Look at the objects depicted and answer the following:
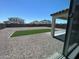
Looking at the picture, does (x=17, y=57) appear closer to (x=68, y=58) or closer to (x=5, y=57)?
(x=5, y=57)

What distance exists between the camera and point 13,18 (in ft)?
197

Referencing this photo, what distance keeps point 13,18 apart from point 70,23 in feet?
201

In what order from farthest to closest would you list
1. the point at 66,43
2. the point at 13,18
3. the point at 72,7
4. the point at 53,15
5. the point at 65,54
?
the point at 13,18
the point at 53,15
the point at 65,54
the point at 66,43
the point at 72,7

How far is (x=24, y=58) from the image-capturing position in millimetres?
3684

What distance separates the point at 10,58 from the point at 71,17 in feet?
9.69

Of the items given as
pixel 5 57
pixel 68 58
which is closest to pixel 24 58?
pixel 5 57

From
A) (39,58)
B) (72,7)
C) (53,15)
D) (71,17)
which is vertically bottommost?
(39,58)

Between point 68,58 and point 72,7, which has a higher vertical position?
point 72,7

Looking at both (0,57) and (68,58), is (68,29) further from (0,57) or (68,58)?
(0,57)

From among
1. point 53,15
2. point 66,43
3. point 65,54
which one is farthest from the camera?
point 53,15

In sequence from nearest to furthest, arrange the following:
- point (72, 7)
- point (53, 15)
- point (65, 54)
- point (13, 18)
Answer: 1. point (72, 7)
2. point (65, 54)
3. point (53, 15)
4. point (13, 18)

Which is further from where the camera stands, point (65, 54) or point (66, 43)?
point (65, 54)

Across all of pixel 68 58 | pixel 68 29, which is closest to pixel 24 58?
pixel 68 58

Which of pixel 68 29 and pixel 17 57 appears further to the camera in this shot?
pixel 17 57
